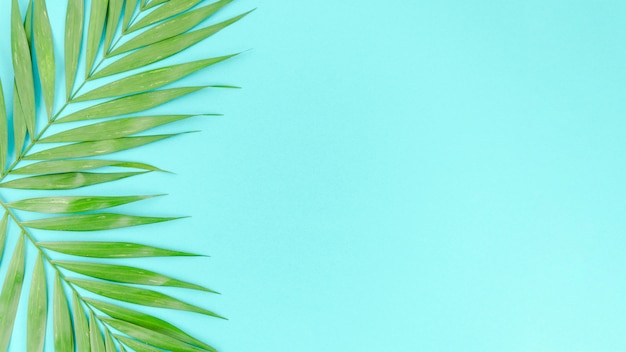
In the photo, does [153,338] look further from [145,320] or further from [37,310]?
[37,310]

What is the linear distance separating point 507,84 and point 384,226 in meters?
0.25

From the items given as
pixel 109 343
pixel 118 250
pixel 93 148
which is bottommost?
pixel 109 343

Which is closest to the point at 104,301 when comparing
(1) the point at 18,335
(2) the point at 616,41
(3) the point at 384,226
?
(1) the point at 18,335

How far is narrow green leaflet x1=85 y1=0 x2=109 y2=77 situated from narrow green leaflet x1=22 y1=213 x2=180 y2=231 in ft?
0.64

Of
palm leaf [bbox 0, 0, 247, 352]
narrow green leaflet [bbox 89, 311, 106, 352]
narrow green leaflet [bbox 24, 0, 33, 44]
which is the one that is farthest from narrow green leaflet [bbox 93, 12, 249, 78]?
narrow green leaflet [bbox 89, 311, 106, 352]

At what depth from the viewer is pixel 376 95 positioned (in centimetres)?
82

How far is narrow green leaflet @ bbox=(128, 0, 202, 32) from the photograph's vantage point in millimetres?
805

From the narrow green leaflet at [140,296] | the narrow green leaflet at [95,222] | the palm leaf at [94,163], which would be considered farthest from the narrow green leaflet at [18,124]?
the narrow green leaflet at [140,296]

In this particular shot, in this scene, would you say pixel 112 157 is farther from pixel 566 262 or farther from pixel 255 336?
pixel 566 262

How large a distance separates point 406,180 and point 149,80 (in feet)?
1.21

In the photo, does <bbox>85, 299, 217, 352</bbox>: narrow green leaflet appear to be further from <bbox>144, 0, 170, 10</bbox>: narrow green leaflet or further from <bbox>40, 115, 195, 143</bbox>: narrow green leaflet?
<bbox>144, 0, 170, 10</bbox>: narrow green leaflet

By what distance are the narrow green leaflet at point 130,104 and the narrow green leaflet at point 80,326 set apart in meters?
0.24

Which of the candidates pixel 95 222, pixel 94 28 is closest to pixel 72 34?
pixel 94 28

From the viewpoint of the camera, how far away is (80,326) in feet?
2.62
